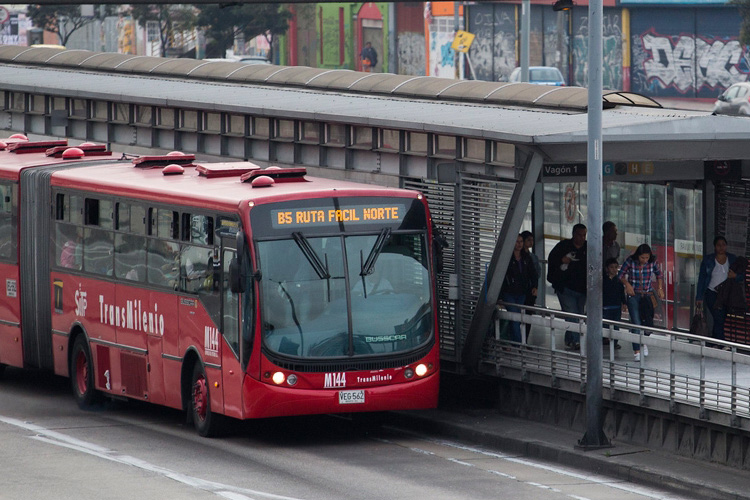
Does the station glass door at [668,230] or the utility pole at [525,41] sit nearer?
the station glass door at [668,230]

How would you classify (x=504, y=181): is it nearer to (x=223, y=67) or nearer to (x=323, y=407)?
(x=323, y=407)

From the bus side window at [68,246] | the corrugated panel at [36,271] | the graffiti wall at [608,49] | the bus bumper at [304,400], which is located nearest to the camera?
the bus bumper at [304,400]

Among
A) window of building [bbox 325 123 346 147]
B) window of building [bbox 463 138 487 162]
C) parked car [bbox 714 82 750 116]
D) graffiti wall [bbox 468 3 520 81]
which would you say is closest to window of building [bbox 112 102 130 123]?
window of building [bbox 325 123 346 147]

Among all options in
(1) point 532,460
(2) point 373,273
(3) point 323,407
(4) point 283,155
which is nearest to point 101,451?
(3) point 323,407

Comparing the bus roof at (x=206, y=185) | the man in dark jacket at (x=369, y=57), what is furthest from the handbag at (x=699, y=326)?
the man in dark jacket at (x=369, y=57)

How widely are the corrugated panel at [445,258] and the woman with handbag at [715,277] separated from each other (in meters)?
2.86

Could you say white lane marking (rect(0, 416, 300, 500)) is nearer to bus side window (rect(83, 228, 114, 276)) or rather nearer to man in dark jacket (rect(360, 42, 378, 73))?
bus side window (rect(83, 228, 114, 276))

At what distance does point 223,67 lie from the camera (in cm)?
2600

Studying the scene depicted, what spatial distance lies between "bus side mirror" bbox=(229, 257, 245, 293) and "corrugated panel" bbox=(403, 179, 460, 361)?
3.05m

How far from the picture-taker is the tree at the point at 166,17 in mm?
68875

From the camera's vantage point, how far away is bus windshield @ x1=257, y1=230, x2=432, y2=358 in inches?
627

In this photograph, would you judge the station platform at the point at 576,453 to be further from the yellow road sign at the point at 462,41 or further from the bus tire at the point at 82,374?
the yellow road sign at the point at 462,41

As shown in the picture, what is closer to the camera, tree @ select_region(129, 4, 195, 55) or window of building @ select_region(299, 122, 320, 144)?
window of building @ select_region(299, 122, 320, 144)

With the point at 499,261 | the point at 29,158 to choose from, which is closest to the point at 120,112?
the point at 29,158
